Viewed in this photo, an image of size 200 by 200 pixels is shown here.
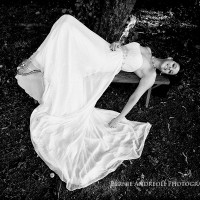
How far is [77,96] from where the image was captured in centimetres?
370

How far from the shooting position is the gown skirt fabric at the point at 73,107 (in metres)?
3.49

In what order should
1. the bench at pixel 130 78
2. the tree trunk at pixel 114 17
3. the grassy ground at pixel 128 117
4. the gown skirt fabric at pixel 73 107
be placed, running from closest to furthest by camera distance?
1. the gown skirt fabric at pixel 73 107
2. the grassy ground at pixel 128 117
3. the bench at pixel 130 78
4. the tree trunk at pixel 114 17

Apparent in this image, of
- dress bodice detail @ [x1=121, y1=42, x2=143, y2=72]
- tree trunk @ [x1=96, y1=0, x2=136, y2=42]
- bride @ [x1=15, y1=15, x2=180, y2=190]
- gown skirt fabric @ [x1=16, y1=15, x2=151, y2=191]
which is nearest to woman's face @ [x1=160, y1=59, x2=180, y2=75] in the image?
bride @ [x1=15, y1=15, x2=180, y2=190]

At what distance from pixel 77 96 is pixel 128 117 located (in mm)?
1303

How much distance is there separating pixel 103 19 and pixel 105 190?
2.90 metres

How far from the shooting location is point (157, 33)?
252 inches

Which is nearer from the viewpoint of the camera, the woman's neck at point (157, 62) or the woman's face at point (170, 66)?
the woman's face at point (170, 66)

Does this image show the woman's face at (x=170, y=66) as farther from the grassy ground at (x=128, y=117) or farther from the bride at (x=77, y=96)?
the grassy ground at (x=128, y=117)

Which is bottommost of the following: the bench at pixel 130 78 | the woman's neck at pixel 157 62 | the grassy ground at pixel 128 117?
the grassy ground at pixel 128 117

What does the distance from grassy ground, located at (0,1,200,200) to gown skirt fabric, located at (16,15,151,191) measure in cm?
33

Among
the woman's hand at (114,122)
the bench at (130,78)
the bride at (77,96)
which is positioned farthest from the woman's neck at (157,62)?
the woman's hand at (114,122)

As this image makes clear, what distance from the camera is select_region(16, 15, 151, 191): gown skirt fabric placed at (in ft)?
11.4

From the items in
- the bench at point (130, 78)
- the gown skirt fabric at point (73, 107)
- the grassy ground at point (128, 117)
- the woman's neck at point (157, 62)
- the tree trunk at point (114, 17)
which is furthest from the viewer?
the tree trunk at point (114, 17)

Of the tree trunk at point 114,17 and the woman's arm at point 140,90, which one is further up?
the tree trunk at point 114,17
